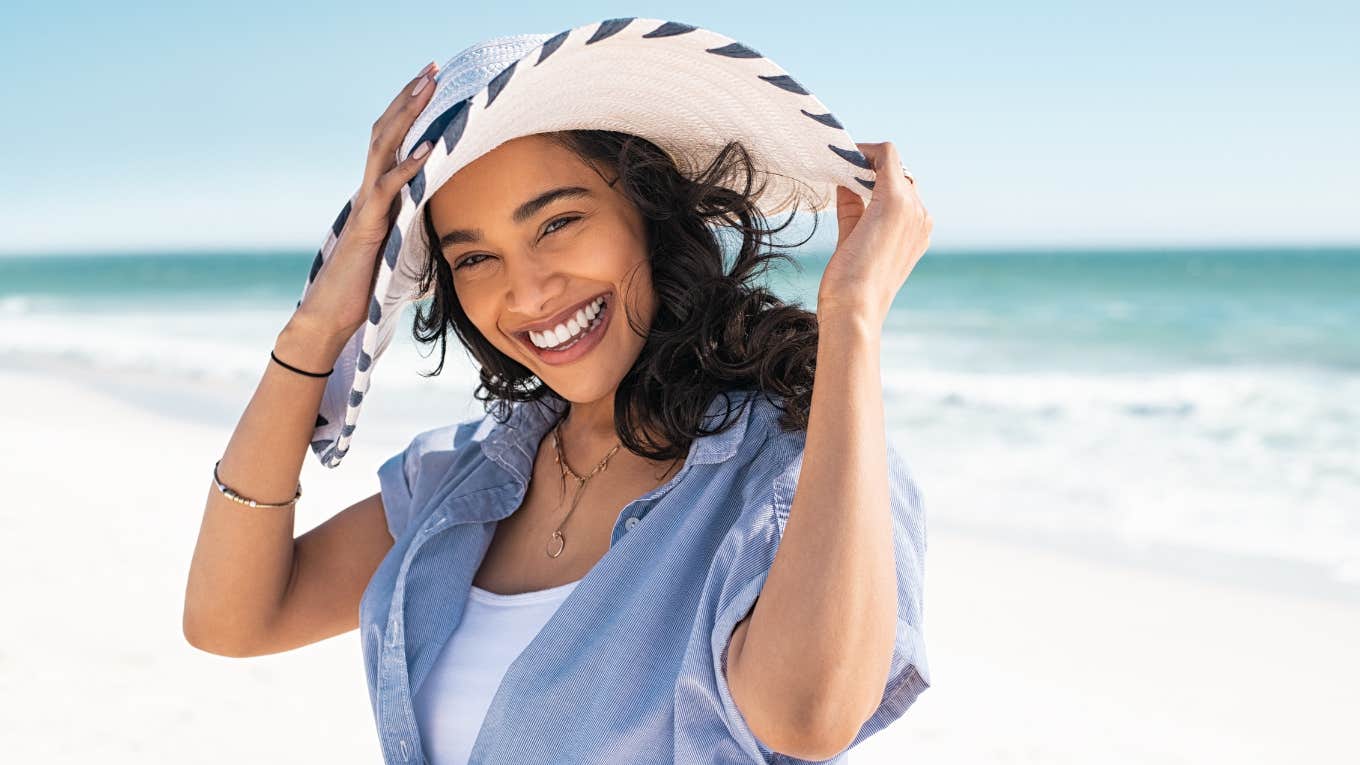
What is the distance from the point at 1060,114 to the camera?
41.4 meters

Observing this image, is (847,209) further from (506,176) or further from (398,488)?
→ (398,488)

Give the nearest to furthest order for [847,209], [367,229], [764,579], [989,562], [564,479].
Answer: [764,579] → [847,209] → [367,229] → [564,479] → [989,562]

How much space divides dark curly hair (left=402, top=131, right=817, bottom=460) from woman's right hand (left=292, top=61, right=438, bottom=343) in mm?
131

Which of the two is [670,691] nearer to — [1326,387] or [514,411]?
[514,411]

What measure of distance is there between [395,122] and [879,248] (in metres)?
0.77

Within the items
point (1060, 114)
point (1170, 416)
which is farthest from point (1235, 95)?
point (1170, 416)

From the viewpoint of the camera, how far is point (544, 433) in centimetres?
214

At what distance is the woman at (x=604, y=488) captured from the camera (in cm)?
132

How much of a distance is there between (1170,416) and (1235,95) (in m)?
34.4

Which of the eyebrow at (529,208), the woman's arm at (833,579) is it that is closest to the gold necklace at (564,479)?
the eyebrow at (529,208)

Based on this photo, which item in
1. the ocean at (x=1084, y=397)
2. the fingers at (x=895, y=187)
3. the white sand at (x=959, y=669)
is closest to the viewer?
the fingers at (x=895, y=187)

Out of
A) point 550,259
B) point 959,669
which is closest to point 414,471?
point 550,259

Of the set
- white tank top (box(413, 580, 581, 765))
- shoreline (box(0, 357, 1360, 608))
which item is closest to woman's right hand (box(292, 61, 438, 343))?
white tank top (box(413, 580, 581, 765))

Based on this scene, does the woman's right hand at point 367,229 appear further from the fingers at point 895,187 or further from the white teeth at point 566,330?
the fingers at point 895,187
